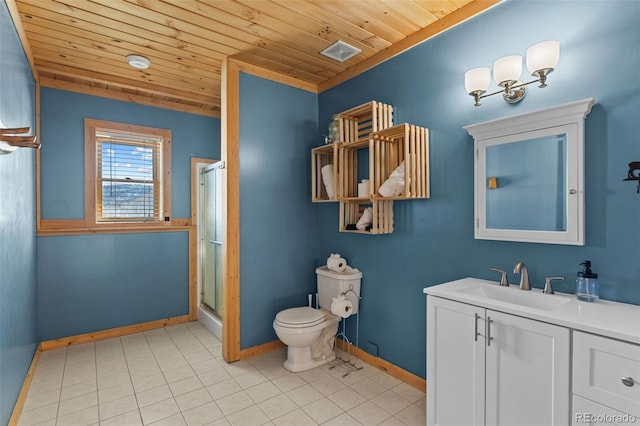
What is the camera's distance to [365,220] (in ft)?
8.73

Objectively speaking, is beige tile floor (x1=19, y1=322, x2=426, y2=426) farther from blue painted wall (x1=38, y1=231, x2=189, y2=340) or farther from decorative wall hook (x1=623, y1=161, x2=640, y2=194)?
decorative wall hook (x1=623, y1=161, x2=640, y2=194)

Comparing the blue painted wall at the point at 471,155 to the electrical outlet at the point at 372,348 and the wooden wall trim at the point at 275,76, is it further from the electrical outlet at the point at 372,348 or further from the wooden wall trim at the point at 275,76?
the wooden wall trim at the point at 275,76

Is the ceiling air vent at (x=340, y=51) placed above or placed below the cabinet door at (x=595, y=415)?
above

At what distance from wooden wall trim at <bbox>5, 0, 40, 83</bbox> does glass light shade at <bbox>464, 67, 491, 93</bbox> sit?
8.85 ft

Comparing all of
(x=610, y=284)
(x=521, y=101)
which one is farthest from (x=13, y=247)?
(x=610, y=284)

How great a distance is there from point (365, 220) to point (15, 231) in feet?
7.61

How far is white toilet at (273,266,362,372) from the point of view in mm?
2631

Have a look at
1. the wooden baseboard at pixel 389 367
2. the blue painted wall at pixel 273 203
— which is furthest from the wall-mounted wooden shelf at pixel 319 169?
the wooden baseboard at pixel 389 367

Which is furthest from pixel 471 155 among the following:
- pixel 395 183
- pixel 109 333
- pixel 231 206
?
pixel 109 333

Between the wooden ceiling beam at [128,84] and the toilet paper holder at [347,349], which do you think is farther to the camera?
the wooden ceiling beam at [128,84]

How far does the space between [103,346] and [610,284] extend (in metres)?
3.96

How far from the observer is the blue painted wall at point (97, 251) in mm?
3164

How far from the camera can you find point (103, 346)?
10.6 feet

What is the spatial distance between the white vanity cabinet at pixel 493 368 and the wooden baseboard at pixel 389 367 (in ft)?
1.80
